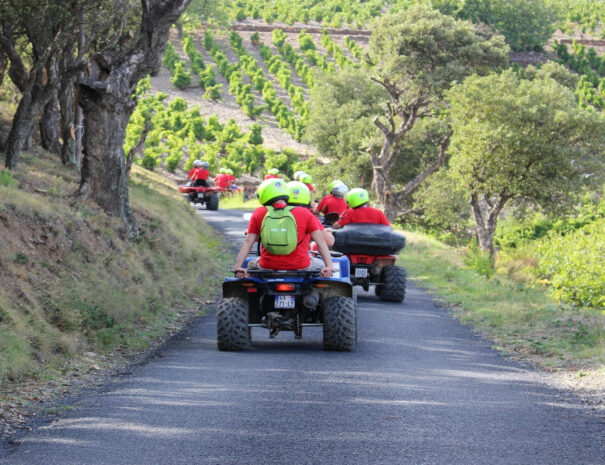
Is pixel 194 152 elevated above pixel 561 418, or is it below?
above

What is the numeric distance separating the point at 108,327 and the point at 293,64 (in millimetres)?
71778

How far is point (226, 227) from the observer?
32312mm

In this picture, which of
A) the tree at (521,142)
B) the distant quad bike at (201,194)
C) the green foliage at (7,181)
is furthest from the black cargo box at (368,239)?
the distant quad bike at (201,194)

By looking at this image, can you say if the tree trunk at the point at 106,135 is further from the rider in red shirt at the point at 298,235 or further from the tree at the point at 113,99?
the rider in red shirt at the point at 298,235

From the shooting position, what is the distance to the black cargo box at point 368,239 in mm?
16156

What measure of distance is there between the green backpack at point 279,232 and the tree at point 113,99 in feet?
23.2

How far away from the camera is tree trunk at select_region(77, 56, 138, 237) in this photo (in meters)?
17.2

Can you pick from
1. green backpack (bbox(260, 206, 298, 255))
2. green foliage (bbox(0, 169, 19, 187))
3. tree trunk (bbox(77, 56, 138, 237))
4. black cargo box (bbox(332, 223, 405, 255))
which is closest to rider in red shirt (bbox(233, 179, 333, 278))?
green backpack (bbox(260, 206, 298, 255))

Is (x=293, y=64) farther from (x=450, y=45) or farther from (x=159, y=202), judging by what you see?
(x=159, y=202)

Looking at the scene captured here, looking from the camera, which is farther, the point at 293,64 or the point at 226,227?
the point at 293,64

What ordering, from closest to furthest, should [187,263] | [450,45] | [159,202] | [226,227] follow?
1. [187,263]
2. [159,202]
3. [226,227]
4. [450,45]

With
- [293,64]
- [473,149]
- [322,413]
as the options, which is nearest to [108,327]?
[322,413]

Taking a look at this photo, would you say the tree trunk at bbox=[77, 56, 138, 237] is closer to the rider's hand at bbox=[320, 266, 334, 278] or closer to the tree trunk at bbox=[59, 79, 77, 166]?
the tree trunk at bbox=[59, 79, 77, 166]

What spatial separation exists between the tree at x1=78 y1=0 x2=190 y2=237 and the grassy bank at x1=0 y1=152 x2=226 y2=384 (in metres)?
0.57
